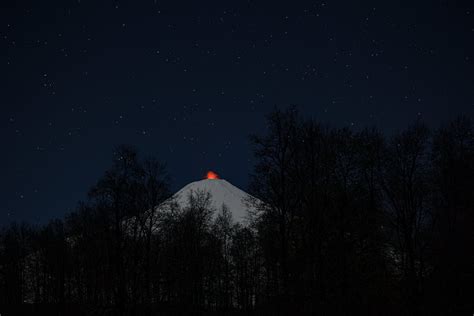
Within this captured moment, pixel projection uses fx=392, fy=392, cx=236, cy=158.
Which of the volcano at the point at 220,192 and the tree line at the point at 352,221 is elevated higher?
the volcano at the point at 220,192

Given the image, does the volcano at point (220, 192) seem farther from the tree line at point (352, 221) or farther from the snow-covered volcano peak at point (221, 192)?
the tree line at point (352, 221)

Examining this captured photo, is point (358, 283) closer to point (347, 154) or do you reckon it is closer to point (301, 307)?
point (301, 307)

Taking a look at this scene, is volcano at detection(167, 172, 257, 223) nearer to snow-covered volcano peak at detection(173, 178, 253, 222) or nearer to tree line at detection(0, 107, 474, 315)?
snow-covered volcano peak at detection(173, 178, 253, 222)

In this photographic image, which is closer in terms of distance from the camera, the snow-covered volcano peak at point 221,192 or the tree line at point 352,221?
the tree line at point 352,221

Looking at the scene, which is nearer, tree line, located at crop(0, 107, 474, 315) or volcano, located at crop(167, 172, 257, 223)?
tree line, located at crop(0, 107, 474, 315)

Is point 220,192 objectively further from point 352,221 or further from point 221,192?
point 352,221

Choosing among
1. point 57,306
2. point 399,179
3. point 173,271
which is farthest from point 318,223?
point 57,306

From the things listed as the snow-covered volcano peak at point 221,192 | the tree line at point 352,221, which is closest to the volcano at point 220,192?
the snow-covered volcano peak at point 221,192

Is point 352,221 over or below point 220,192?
below

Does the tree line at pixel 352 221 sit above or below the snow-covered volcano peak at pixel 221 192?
below

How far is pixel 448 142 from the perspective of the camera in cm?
2361

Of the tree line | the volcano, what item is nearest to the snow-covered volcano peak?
the volcano

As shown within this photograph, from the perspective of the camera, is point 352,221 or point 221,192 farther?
point 221,192

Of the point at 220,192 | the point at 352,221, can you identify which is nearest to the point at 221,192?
the point at 220,192
